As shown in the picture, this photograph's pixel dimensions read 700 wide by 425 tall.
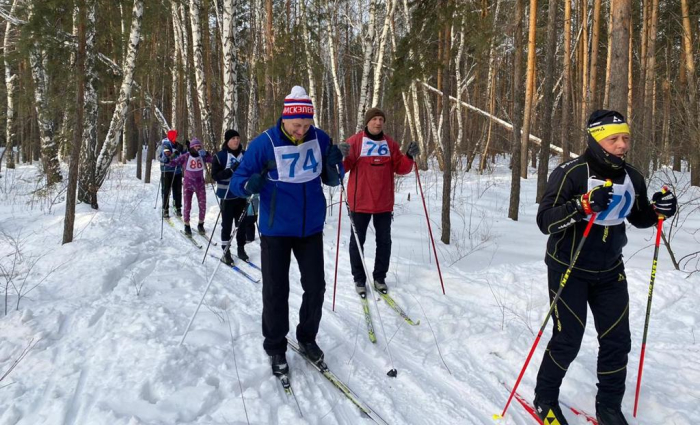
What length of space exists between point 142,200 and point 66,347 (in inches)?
442

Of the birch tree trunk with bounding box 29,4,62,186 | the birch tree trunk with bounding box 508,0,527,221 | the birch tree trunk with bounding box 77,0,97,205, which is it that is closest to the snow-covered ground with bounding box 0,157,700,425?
the birch tree trunk with bounding box 508,0,527,221

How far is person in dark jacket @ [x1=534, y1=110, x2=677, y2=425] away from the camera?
106 inches

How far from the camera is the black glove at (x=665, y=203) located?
2728 millimetres

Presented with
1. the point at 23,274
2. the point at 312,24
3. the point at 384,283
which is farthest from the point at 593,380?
the point at 312,24

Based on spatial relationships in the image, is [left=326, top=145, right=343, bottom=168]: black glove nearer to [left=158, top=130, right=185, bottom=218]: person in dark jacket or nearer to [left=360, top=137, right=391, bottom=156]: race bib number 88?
[left=360, top=137, right=391, bottom=156]: race bib number 88

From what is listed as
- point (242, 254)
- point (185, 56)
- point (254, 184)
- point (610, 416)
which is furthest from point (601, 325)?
point (185, 56)

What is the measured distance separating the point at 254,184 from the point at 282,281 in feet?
2.72

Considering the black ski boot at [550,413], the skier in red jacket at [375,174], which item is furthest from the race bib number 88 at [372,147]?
the black ski boot at [550,413]

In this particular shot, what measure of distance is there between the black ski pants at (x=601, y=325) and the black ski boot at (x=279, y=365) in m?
1.99

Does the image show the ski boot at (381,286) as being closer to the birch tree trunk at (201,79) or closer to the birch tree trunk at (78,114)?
the birch tree trunk at (78,114)

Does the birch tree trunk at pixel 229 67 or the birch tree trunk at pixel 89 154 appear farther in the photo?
the birch tree trunk at pixel 229 67

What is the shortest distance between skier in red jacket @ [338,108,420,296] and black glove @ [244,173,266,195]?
1965 mm

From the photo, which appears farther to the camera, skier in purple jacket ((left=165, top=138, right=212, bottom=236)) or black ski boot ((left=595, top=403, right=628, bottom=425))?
skier in purple jacket ((left=165, top=138, right=212, bottom=236))

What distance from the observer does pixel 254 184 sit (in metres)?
3.15
